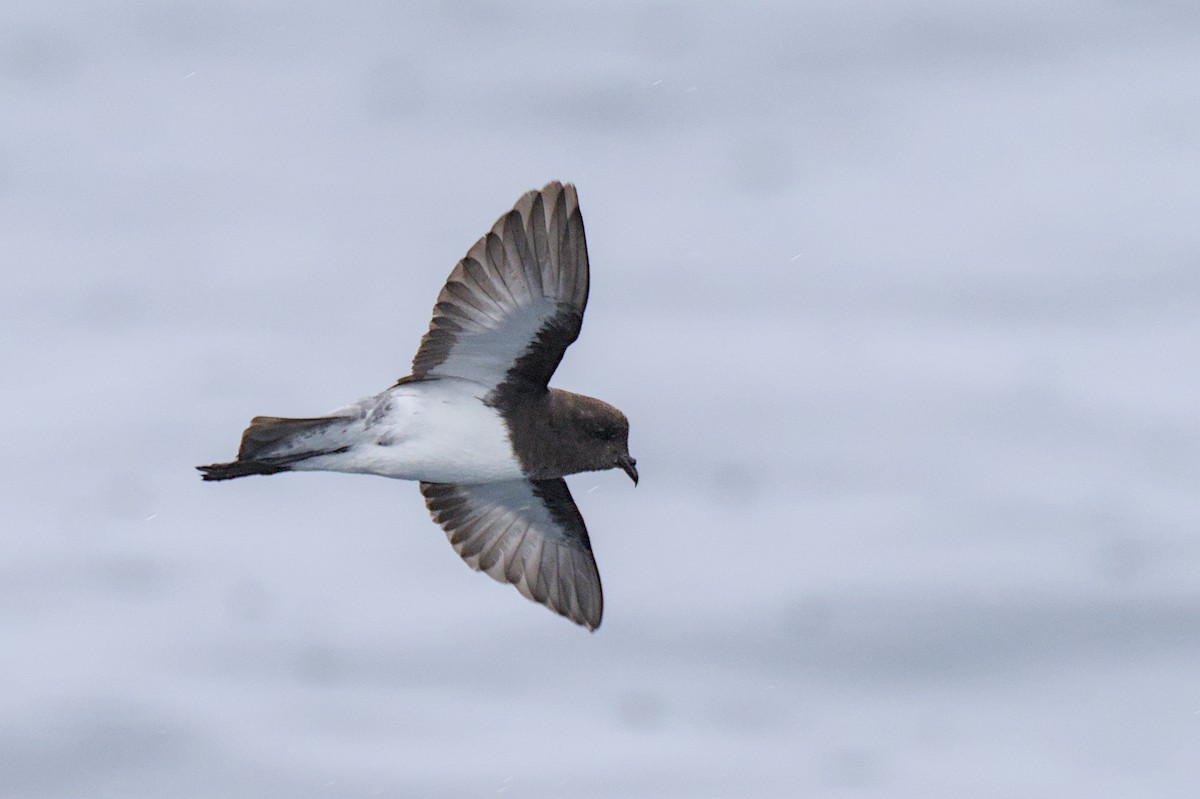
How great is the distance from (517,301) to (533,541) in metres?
2.51

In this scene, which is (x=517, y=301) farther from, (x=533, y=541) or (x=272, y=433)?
(x=533, y=541)

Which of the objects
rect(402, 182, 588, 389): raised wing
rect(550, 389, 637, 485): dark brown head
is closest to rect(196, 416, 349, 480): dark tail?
rect(402, 182, 588, 389): raised wing

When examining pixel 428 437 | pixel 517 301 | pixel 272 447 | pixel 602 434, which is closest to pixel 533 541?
A: pixel 602 434

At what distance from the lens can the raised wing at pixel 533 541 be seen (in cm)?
1276

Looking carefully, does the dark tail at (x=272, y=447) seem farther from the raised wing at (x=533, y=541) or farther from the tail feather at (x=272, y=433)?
the raised wing at (x=533, y=541)

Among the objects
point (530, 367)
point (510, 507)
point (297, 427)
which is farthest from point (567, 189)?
point (510, 507)

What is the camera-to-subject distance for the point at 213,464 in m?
10.6

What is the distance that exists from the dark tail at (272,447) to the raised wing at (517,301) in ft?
2.52

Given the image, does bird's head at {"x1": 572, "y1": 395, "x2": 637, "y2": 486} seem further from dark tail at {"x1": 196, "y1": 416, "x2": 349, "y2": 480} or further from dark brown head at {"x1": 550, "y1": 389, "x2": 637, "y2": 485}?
dark tail at {"x1": 196, "y1": 416, "x2": 349, "y2": 480}

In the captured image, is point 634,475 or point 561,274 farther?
point 634,475

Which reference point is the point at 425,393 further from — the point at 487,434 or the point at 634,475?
the point at 634,475

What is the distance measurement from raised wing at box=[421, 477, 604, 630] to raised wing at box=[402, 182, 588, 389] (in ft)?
5.16

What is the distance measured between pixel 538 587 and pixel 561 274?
9.19 feet

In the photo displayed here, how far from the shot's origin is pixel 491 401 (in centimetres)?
1130
